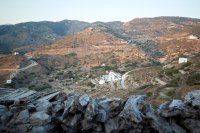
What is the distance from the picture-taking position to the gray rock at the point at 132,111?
9.02 meters

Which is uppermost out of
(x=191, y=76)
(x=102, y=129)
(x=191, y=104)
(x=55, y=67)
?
(x=191, y=104)

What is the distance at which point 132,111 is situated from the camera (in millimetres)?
9141

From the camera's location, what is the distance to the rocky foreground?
894 cm

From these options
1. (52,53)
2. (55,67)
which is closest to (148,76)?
(55,67)

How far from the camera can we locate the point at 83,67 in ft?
305

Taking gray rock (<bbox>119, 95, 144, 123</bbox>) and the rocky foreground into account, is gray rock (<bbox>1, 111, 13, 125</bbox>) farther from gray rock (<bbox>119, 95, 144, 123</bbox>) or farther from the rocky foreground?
gray rock (<bbox>119, 95, 144, 123</bbox>)

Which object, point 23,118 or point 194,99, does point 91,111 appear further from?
point 194,99

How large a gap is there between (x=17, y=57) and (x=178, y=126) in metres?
89.0

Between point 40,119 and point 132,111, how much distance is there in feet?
10.7

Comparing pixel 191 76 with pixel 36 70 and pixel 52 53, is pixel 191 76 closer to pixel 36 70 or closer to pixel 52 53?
pixel 36 70

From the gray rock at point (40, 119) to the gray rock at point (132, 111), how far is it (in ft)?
8.62

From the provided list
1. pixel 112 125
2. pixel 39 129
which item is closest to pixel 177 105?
pixel 112 125

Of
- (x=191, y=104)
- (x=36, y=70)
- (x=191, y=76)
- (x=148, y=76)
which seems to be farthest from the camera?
(x=36, y=70)

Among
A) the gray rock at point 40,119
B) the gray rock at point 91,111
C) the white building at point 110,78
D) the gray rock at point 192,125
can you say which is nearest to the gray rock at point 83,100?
the gray rock at point 91,111
